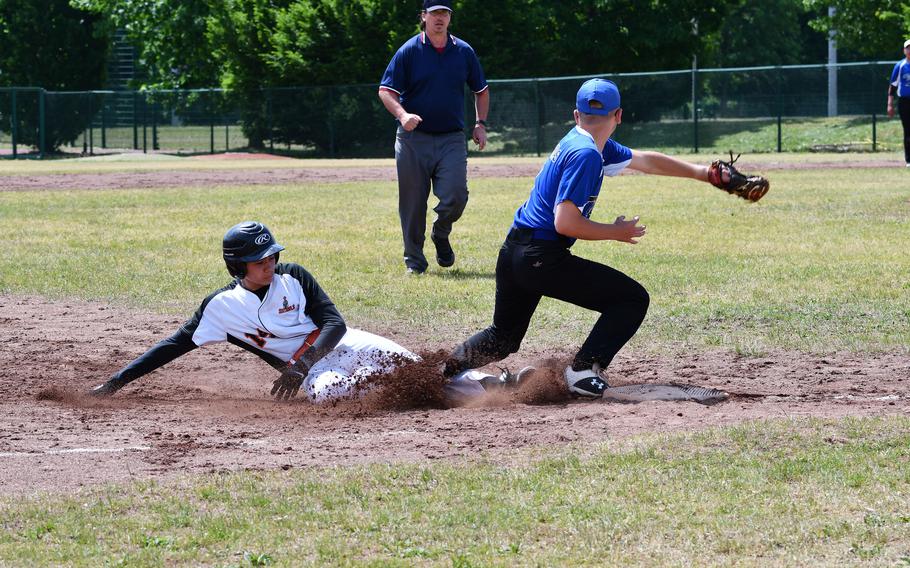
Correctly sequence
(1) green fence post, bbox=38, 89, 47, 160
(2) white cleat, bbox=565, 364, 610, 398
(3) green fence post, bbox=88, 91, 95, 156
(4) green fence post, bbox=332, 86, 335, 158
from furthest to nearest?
(3) green fence post, bbox=88, 91, 95, 156 < (4) green fence post, bbox=332, 86, 335, 158 < (1) green fence post, bbox=38, 89, 47, 160 < (2) white cleat, bbox=565, 364, 610, 398

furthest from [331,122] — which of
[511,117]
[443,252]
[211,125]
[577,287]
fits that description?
[577,287]

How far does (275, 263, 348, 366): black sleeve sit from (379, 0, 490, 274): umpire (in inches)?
158

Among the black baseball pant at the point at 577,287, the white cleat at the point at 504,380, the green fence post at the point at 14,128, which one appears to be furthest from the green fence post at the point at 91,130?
the black baseball pant at the point at 577,287

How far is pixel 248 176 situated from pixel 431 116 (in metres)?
15.0

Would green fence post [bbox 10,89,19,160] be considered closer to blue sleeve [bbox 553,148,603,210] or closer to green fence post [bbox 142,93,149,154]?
green fence post [bbox 142,93,149,154]

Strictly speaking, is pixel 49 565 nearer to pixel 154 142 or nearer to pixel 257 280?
pixel 257 280

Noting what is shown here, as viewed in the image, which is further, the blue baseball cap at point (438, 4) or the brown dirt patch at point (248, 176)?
the brown dirt patch at point (248, 176)

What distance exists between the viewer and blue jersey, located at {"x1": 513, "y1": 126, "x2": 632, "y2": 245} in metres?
5.85

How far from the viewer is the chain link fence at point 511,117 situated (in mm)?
30281

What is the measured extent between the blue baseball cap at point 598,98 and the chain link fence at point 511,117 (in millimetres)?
24543

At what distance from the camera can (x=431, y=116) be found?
10523mm

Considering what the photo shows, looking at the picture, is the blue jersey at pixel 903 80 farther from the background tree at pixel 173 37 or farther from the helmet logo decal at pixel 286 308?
the background tree at pixel 173 37

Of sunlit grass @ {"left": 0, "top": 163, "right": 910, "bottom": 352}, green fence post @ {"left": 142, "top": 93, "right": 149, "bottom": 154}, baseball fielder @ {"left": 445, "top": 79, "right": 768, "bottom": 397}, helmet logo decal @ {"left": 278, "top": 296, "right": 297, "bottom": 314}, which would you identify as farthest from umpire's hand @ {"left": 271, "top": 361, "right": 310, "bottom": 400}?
green fence post @ {"left": 142, "top": 93, "right": 149, "bottom": 154}

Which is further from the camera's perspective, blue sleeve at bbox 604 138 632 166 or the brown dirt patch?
the brown dirt patch
